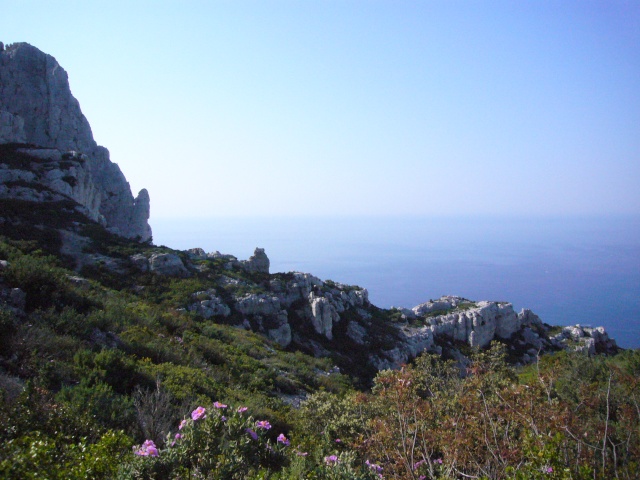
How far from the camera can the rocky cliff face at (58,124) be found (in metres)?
35.1

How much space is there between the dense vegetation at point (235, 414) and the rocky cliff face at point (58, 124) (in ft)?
87.9

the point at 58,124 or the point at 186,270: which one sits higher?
the point at 58,124

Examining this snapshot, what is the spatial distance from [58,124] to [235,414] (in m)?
42.4

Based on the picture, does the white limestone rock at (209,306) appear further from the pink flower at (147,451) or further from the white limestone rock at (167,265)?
the pink flower at (147,451)

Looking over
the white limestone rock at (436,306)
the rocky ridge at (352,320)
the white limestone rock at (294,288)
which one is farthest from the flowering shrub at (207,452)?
the white limestone rock at (436,306)

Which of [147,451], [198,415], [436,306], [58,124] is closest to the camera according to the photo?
[147,451]

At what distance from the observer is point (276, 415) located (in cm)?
821

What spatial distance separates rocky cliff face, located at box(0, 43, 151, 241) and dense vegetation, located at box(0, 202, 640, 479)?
87.9 feet

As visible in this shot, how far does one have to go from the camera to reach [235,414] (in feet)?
13.2

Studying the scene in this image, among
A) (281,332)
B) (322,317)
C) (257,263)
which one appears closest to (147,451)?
(281,332)

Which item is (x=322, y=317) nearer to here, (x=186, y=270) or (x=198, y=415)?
(x=186, y=270)

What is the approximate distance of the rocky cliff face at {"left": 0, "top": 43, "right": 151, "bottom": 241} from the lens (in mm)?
35094

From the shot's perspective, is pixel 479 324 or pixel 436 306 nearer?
pixel 479 324

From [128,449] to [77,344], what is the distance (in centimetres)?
448
